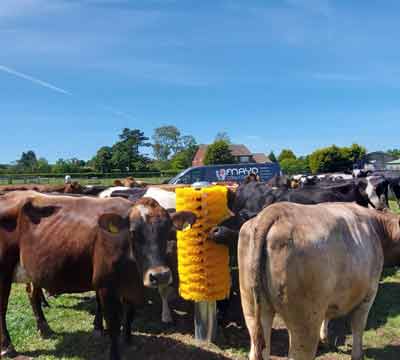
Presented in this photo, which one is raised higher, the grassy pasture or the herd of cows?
the herd of cows

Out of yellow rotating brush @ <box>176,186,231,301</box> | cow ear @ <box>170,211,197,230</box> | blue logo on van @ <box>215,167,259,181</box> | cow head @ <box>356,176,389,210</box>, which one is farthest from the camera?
blue logo on van @ <box>215,167,259,181</box>

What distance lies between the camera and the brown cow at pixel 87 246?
393 cm

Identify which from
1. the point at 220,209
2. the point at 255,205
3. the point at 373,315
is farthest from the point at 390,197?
the point at 220,209

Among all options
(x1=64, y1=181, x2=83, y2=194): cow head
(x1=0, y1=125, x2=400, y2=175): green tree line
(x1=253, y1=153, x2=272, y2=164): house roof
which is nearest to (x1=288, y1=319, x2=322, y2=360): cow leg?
(x1=64, y1=181, x2=83, y2=194): cow head

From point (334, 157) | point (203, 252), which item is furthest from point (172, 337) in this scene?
point (334, 157)

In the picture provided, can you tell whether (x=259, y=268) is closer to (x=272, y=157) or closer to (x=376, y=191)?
(x=376, y=191)

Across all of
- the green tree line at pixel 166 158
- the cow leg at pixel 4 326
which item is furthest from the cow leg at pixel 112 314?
the green tree line at pixel 166 158

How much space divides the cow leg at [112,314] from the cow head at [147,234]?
56 centimetres

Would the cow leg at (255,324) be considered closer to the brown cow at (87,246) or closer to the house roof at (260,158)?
the brown cow at (87,246)

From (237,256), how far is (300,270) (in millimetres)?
1112

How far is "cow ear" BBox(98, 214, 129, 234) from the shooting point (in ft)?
13.1

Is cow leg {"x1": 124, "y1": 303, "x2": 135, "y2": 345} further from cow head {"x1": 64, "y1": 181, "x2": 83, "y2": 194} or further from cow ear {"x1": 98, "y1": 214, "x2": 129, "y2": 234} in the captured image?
cow head {"x1": 64, "y1": 181, "x2": 83, "y2": 194}

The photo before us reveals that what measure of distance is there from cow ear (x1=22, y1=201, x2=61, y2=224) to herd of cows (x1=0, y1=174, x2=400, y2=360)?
1 cm

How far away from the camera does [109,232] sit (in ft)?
13.7
